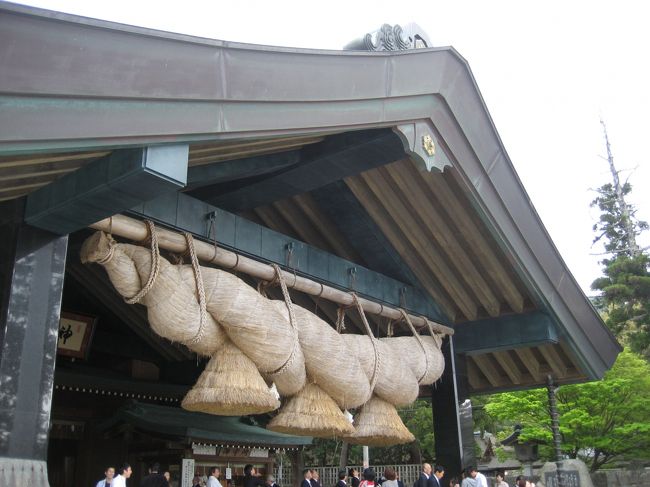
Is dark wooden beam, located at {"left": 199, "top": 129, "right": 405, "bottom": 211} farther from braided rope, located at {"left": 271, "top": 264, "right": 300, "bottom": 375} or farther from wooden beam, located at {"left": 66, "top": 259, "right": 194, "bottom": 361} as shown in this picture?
wooden beam, located at {"left": 66, "top": 259, "right": 194, "bottom": 361}

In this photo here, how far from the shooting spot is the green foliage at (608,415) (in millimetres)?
16344

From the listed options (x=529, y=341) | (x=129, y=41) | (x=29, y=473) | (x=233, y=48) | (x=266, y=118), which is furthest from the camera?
(x=529, y=341)

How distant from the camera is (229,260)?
631 centimetres

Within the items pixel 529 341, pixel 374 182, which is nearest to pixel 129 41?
pixel 374 182

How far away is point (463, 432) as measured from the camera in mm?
8961

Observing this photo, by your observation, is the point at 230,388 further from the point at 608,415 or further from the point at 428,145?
the point at 608,415

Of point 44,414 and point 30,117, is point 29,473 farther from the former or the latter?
point 30,117

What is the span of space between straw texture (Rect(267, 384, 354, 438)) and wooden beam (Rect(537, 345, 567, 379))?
4297 mm

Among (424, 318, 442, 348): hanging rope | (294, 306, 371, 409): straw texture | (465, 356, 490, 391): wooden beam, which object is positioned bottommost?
(294, 306, 371, 409): straw texture

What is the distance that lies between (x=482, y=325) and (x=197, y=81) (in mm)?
6258

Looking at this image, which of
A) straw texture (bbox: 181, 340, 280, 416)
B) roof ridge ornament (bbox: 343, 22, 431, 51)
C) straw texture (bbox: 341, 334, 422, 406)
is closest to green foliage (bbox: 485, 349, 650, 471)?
straw texture (bbox: 341, 334, 422, 406)

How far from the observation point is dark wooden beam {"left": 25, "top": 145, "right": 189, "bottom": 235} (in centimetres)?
411

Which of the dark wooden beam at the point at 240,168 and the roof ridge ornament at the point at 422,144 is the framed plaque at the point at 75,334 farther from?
the roof ridge ornament at the point at 422,144

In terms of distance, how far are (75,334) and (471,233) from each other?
512 centimetres
